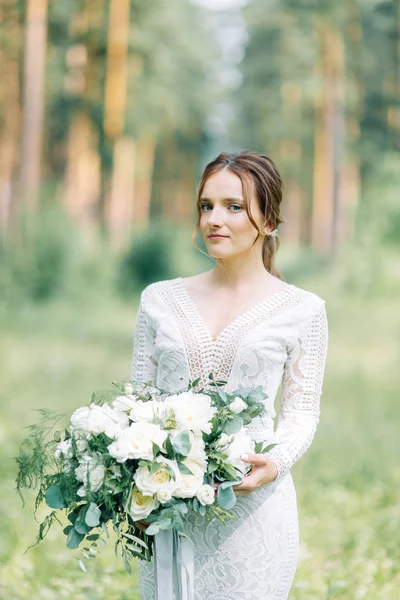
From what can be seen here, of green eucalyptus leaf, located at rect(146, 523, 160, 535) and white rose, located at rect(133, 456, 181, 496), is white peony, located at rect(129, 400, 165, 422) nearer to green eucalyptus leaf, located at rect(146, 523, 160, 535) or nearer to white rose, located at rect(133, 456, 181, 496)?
white rose, located at rect(133, 456, 181, 496)

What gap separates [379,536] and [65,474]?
Result: 12.1ft

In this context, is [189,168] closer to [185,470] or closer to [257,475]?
[257,475]

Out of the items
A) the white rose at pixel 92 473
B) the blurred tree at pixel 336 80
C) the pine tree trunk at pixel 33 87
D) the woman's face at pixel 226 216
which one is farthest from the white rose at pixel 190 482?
the blurred tree at pixel 336 80

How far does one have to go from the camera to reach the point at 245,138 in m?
28.3

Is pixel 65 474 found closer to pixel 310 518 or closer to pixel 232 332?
pixel 232 332

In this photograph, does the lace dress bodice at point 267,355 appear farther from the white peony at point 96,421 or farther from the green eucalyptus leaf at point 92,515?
the green eucalyptus leaf at point 92,515

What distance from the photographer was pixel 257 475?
269cm

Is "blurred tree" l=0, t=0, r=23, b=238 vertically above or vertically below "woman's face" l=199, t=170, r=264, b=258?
above

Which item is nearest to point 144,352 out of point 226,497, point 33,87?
point 226,497

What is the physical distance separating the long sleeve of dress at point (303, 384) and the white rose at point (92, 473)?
686mm

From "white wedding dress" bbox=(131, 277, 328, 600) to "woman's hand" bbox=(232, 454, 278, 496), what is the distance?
62 millimetres

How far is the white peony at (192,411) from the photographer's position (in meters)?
2.50

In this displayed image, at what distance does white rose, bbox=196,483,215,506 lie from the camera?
2484mm

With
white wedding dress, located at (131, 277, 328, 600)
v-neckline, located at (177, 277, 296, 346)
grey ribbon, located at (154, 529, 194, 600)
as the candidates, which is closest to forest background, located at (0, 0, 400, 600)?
white wedding dress, located at (131, 277, 328, 600)
